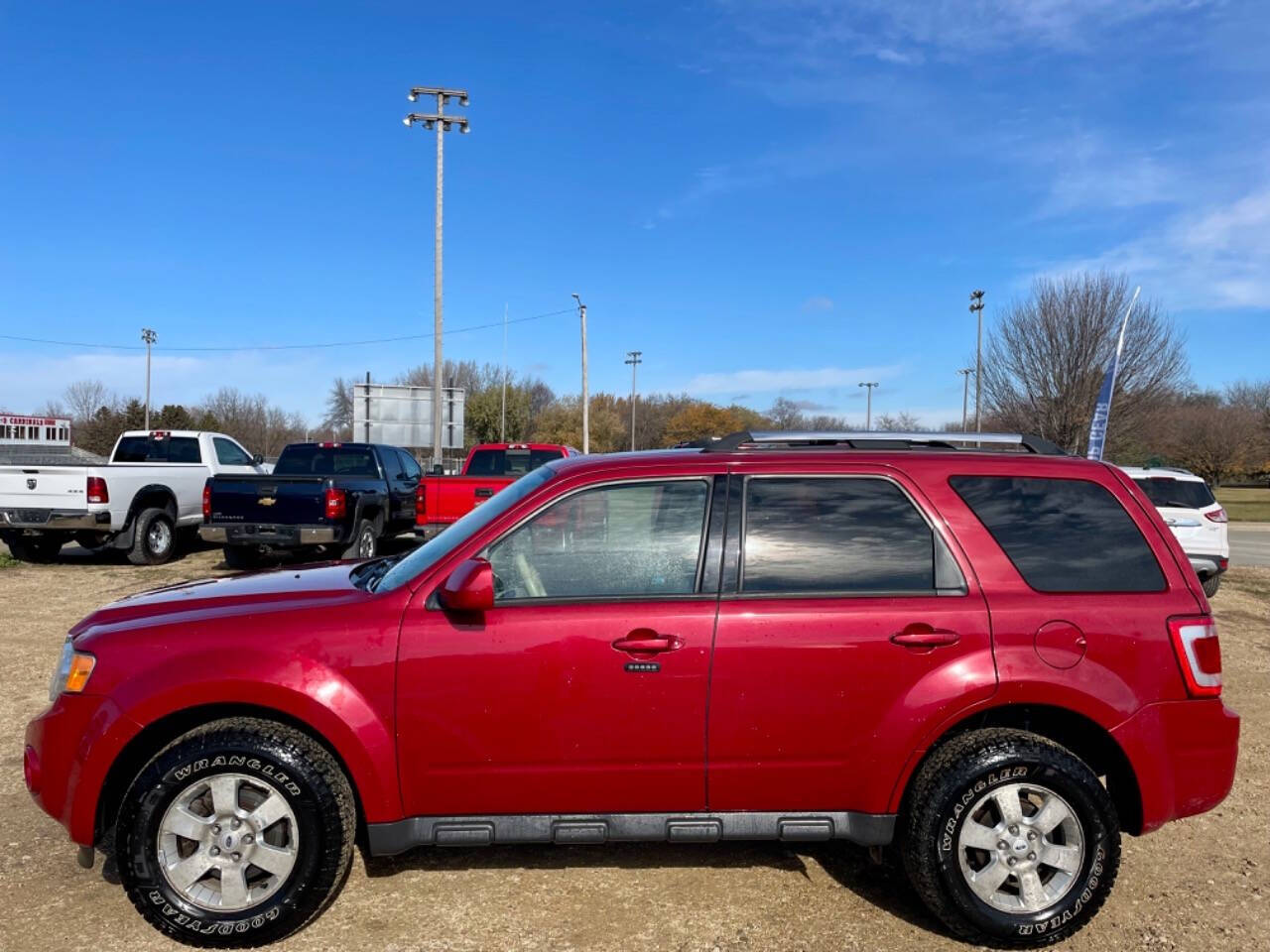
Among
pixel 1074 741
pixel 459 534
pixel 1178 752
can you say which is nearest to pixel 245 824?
pixel 459 534

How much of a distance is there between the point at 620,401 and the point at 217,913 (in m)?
103

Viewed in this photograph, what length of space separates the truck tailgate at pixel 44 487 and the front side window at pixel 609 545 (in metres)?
10.6

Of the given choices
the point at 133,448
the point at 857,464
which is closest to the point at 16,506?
the point at 133,448

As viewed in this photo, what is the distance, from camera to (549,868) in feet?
12.3

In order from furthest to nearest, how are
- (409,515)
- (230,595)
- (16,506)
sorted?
(409,515) → (16,506) → (230,595)

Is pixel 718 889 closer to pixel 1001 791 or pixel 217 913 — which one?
pixel 1001 791

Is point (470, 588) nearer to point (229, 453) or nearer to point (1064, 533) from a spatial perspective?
point (1064, 533)

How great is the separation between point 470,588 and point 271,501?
8880mm

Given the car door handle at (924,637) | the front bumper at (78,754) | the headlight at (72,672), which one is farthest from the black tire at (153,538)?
the car door handle at (924,637)

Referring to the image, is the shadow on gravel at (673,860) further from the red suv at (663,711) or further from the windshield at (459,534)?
the windshield at (459,534)

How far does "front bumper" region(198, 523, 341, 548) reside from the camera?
1096 centimetres

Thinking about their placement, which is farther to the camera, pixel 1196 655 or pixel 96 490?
pixel 96 490

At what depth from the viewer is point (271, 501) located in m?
11.0

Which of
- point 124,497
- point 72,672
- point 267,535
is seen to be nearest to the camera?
point 72,672
